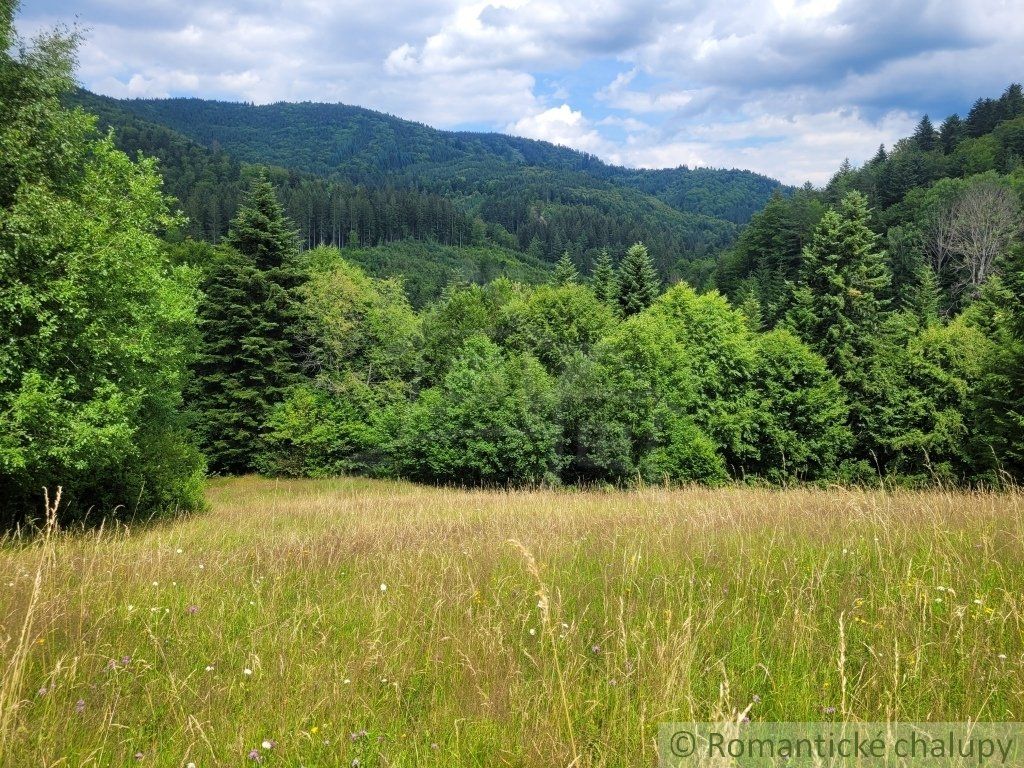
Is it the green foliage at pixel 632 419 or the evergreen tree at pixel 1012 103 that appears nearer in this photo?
the green foliage at pixel 632 419

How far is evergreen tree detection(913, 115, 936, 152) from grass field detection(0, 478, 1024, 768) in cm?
11538

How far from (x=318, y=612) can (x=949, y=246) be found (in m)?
65.5

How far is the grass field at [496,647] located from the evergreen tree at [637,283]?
44099mm

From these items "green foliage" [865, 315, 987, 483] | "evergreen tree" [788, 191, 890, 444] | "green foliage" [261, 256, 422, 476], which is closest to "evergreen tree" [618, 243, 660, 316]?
"evergreen tree" [788, 191, 890, 444]

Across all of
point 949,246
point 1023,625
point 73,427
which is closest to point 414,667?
point 1023,625

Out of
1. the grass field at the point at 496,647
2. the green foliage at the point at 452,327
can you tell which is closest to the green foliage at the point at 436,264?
the green foliage at the point at 452,327

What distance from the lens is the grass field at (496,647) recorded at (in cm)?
231

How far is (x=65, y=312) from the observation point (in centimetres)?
1172

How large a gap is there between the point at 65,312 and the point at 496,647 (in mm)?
12905

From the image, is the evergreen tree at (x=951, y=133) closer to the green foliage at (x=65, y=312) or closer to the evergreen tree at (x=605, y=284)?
the evergreen tree at (x=605, y=284)

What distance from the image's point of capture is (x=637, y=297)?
1882 inches

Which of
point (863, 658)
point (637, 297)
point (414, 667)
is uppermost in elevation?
point (637, 297)

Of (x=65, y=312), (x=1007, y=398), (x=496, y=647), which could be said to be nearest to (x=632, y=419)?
(x=1007, y=398)

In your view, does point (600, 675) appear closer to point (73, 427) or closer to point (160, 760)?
point (160, 760)
